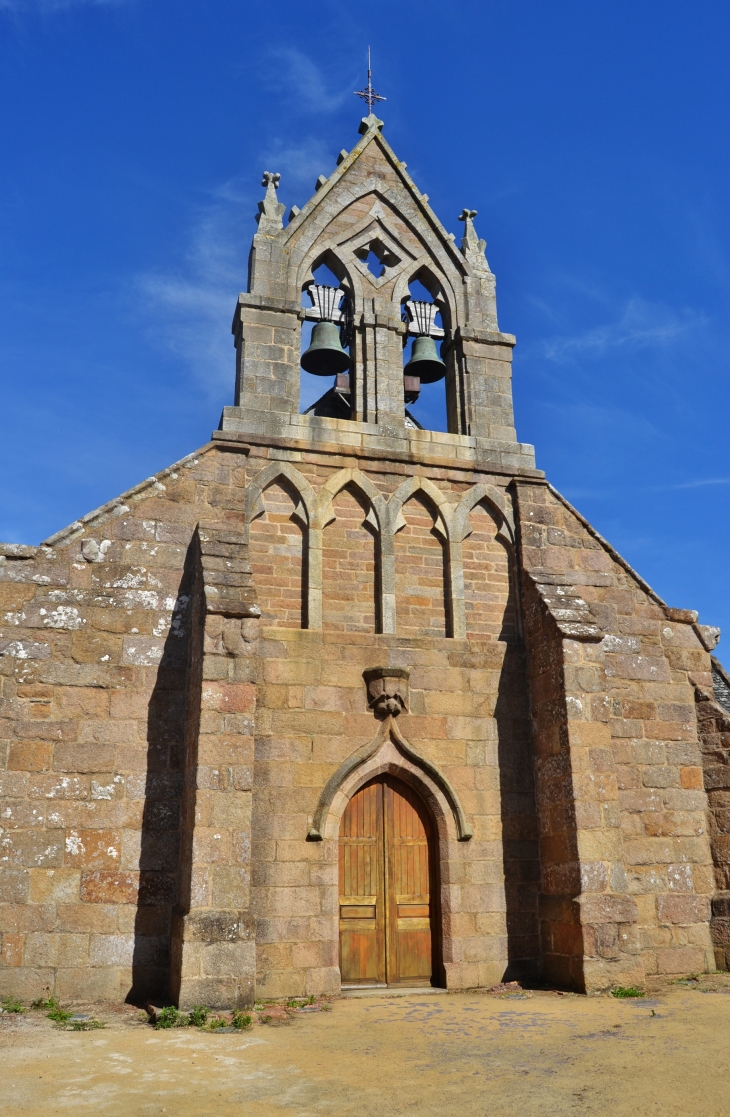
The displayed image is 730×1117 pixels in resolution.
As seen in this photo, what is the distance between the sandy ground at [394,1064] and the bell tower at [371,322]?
612 cm

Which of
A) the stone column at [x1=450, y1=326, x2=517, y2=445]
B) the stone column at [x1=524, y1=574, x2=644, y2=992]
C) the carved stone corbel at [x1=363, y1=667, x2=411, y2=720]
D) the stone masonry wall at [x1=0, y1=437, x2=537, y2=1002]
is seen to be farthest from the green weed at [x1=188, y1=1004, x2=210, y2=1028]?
the stone column at [x1=450, y1=326, x2=517, y2=445]

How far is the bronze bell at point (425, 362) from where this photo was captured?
12.3 meters

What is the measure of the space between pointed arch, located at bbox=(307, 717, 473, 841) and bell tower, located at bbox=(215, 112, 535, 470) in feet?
11.4

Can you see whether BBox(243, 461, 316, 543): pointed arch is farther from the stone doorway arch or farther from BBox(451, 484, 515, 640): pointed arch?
the stone doorway arch

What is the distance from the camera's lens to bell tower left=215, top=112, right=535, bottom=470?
11055mm

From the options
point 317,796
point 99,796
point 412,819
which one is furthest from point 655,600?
point 99,796

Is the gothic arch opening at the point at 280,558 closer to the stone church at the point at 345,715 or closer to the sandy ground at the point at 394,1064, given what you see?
the stone church at the point at 345,715

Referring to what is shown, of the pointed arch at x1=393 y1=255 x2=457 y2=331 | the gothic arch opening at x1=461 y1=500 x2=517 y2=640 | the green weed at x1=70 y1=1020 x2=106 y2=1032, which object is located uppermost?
the pointed arch at x1=393 y1=255 x2=457 y2=331

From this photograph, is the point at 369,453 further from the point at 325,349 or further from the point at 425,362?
the point at 425,362

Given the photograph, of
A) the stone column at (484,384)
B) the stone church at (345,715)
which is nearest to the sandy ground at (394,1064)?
the stone church at (345,715)

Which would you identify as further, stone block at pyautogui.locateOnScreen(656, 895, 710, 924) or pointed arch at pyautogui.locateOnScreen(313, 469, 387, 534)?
pointed arch at pyautogui.locateOnScreen(313, 469, 387, 534)

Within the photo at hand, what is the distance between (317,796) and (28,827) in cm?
274

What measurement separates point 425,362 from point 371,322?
1.05m

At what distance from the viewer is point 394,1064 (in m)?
6.00
